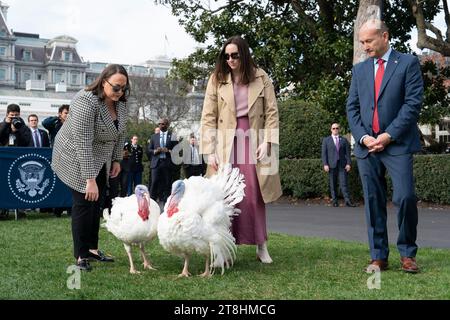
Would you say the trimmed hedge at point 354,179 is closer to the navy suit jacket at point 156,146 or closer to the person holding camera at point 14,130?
the navy suit jacket at point 156,146

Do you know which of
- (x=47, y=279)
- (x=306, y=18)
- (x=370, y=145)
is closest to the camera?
(x=47, y=279)

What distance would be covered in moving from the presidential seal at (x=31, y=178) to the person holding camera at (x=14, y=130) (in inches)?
32.3

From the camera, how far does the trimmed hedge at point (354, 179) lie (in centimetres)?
1478

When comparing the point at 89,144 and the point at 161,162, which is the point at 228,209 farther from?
the point at 161,162

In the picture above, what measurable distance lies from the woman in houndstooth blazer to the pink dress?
3.78 feet

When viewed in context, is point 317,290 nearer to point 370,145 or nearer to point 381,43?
point 370,145

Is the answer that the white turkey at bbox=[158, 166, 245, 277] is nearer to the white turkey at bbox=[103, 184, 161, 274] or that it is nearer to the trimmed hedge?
the white turkey at bbox=[103, 184, 161, 274]

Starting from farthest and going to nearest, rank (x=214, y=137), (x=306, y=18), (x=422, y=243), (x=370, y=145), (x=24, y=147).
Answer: (x=306, y=18) → (x=24, y=147) → (x=422, y=243) → (x=214, y=137) → (x=370, y=145)

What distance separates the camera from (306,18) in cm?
1772

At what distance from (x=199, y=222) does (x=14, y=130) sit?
8.13m

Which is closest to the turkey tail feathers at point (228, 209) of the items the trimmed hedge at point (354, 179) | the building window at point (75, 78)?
the trimmed hedge at point (354, 179)

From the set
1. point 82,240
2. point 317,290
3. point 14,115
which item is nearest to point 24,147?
point 14,115

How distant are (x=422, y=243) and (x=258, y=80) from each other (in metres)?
3.71

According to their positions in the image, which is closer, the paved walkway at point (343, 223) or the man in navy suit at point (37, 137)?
the paved walkway at point (343, 223)
